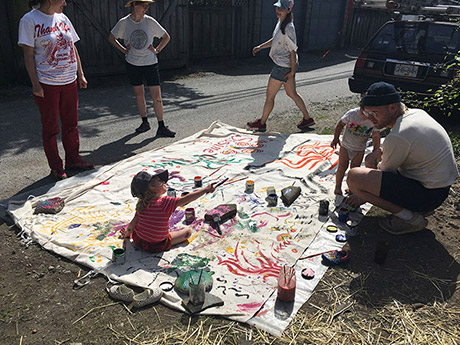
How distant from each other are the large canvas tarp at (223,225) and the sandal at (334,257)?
3.1 inches

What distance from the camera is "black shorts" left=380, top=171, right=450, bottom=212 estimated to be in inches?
139

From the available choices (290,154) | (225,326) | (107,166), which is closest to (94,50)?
(107,166)

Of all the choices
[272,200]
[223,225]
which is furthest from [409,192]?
[223,225]

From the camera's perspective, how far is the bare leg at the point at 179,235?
136 inches

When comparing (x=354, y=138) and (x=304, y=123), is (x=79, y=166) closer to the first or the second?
(x=354, y=138)

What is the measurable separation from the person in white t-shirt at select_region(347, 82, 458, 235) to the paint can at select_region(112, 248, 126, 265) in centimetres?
221

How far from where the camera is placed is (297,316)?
2736 millimetres

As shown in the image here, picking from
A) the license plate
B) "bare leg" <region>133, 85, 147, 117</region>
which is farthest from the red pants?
the license plate

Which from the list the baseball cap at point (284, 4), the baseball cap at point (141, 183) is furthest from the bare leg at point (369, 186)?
the baseball cap at point (284, 4)

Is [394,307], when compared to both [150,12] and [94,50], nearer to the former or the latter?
[94,50]

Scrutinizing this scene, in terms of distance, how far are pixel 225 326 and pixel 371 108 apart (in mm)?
2164

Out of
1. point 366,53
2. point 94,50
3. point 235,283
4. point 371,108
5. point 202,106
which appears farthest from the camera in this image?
point 94,50

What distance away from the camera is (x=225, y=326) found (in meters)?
2.63

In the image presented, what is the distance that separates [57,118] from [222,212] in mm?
2230
